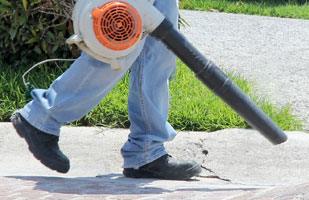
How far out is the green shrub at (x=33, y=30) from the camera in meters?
4.65

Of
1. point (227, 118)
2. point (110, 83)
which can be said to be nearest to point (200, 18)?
point (227, 118)

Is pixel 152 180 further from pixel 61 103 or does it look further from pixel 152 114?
pixel 61 103

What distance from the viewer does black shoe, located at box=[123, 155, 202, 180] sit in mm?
3352

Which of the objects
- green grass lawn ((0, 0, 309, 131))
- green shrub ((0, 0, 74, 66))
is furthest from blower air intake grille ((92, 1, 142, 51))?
green shrub ((0, 0, 74, 66))

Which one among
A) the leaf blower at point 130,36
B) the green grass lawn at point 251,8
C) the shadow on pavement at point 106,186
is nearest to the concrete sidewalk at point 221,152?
the shadow on pavement at point 106,186

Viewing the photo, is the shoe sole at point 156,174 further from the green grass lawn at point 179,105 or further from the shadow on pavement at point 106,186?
the green grass lawn at point 179,105

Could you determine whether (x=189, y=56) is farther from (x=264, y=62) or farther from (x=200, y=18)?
(x=200, y=18)

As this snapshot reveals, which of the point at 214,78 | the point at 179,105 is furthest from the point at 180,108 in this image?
the point at 214,78

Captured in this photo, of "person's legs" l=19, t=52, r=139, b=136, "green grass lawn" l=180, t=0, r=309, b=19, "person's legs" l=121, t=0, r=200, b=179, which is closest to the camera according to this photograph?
"person's legs" l=19, t=52, r=139, b=136

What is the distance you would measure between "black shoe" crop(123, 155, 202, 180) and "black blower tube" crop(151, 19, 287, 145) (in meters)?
0.66

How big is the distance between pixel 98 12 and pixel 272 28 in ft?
12.3

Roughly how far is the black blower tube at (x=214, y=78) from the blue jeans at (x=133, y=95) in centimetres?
30

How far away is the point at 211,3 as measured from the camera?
6.95 m

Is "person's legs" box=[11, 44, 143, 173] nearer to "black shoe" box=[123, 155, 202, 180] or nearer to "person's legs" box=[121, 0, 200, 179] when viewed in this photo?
"person's legs" box=[121, 0, 200, 179]
